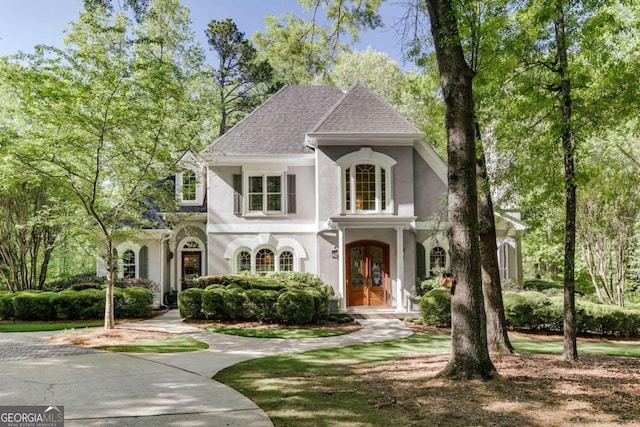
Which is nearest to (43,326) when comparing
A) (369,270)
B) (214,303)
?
(214,303)

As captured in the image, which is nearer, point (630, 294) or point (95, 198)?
point (95, 198)

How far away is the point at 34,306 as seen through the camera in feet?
48.3

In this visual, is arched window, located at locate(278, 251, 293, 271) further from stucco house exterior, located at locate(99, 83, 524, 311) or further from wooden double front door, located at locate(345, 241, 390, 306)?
wooden double front door, located at locate(345, 241, 390, 306)

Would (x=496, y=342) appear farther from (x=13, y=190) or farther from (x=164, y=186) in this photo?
(x=13, y=190)

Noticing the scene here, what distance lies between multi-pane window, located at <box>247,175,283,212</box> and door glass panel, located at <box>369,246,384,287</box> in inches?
161

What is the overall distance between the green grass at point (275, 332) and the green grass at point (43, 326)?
3872 millimetres

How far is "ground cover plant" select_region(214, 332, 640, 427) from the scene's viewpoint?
4859 mm

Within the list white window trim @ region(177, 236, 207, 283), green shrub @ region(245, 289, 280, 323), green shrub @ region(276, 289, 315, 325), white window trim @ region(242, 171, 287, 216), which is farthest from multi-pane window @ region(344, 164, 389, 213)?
white window trim @ region(177, 236, 207, 283)

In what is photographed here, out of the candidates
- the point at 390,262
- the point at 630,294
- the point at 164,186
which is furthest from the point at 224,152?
the point at 630,294

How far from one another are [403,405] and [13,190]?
56.6 feet

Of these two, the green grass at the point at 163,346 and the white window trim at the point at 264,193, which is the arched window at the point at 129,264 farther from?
the green grass at the point at 163,346

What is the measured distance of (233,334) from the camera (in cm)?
1234

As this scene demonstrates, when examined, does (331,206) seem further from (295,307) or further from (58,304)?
(58,304)

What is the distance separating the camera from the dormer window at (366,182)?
17.3 m
